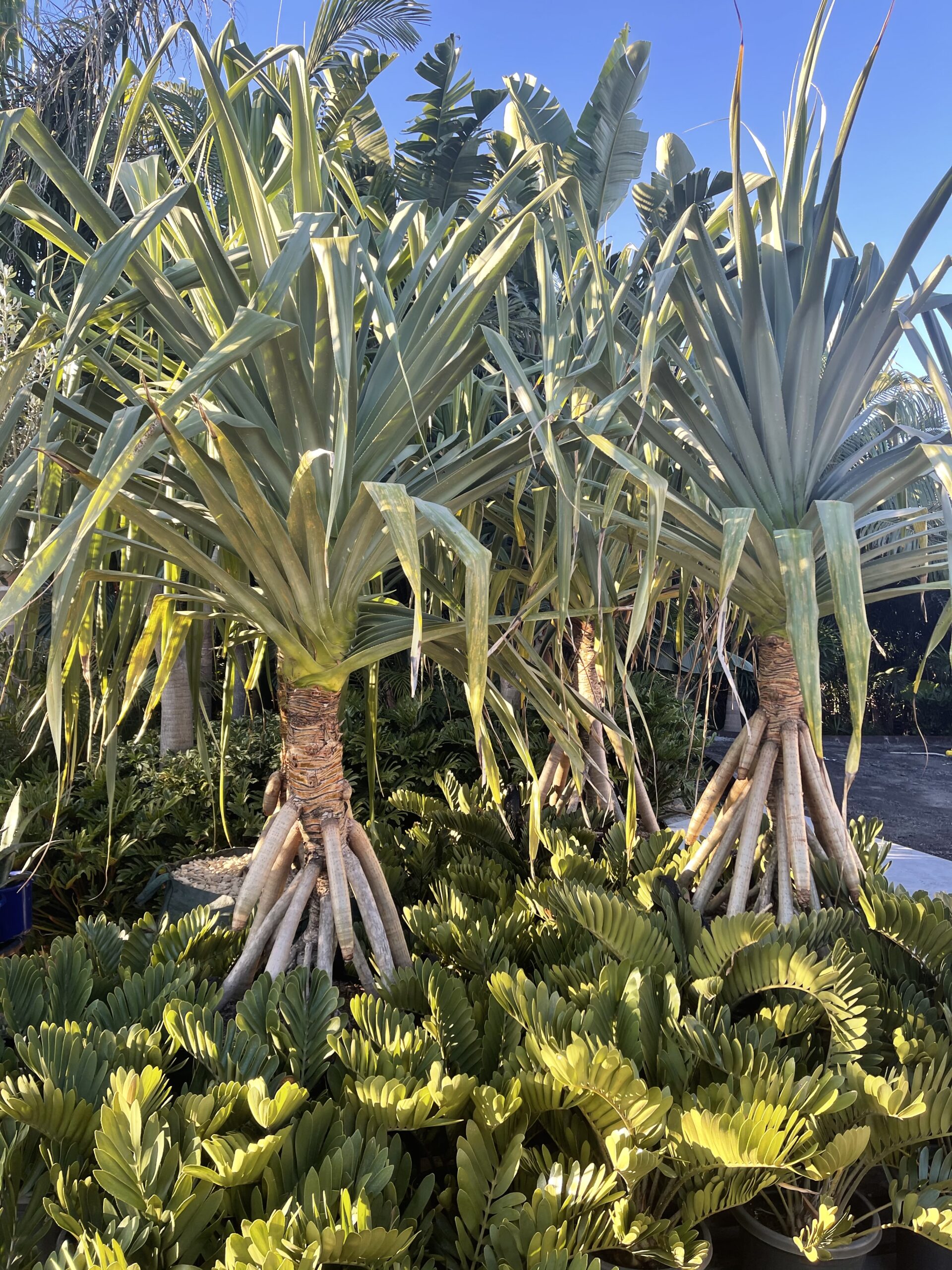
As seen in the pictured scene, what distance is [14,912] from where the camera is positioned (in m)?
2.01

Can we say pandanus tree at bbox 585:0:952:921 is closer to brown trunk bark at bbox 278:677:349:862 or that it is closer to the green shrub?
the green shrub

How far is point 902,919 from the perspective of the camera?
156 cm

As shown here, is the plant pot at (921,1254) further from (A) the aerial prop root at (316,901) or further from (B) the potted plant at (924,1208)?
(A) the aerial prop root at (316,901)

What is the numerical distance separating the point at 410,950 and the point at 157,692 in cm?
87

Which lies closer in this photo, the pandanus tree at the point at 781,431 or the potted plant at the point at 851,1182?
the potted plant at the point at 851,1182

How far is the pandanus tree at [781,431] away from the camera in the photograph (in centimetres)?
157

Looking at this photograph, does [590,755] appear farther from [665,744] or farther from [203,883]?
[665,744]

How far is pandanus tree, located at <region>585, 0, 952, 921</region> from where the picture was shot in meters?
1.57

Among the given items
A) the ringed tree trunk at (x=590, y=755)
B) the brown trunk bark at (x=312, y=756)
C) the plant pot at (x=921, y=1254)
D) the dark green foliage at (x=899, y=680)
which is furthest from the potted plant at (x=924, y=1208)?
the dark green foliage at (x=899, y=680)

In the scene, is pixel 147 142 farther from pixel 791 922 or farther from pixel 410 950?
pixel 791 922

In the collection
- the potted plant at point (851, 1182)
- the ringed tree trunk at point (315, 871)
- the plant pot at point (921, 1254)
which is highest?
the ringed tree trunk at point (315, 871)

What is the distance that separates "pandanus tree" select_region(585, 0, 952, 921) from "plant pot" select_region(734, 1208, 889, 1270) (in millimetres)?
628

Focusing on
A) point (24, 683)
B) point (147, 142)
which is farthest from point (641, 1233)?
point (147, 142)

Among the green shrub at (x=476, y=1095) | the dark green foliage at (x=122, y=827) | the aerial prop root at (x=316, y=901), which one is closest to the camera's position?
the green shrub at (x=476, y=1095)
